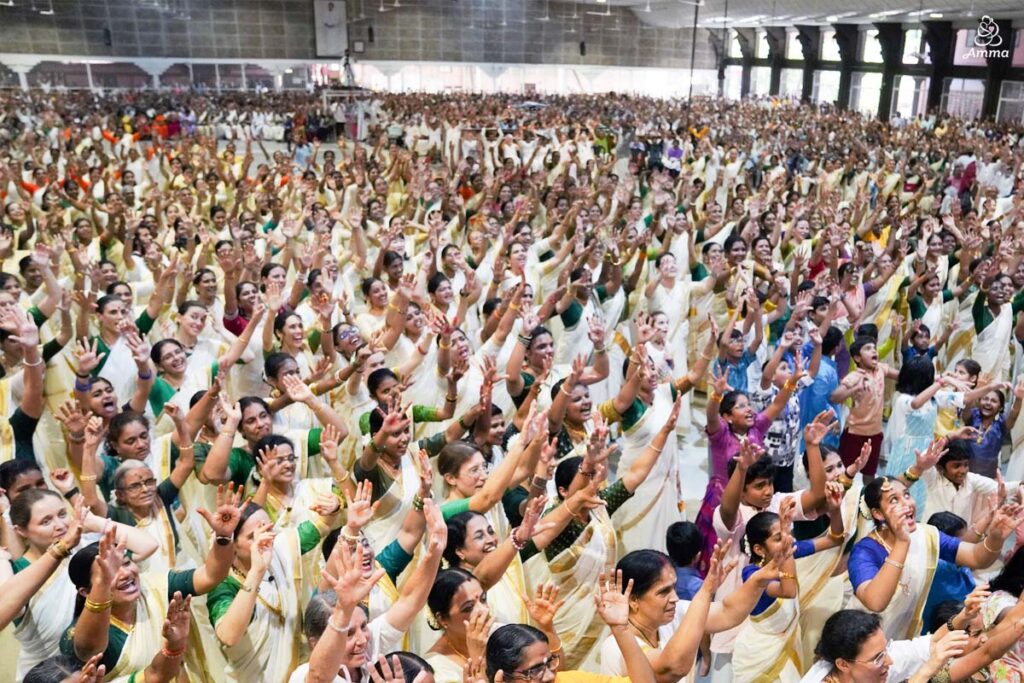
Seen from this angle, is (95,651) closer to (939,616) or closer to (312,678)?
(312,678)

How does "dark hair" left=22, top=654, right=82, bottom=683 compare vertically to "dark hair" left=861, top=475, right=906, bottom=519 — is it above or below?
below

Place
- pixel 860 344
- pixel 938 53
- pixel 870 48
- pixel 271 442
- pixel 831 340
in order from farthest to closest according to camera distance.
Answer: pixel 870 48, pixel 938 53, pixel 831 340, pixel 860 344, pixel 271 442

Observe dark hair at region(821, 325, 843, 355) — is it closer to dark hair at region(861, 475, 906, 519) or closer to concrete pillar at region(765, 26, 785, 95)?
dark hair at region(861, 475, 906, 519)

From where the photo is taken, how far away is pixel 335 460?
2.61 m

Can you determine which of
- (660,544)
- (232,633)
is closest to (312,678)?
(232,633)

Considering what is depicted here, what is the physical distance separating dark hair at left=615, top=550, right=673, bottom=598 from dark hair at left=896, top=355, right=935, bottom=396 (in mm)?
2045

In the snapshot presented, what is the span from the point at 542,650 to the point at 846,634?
69 centimetres

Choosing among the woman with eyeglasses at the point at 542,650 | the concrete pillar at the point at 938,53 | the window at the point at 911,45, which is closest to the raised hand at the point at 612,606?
the woman with eyeglasses at the point at 542,650

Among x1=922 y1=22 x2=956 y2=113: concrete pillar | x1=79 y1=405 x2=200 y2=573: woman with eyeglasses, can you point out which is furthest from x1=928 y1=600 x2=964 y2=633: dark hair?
x1=922 y1=22 x2=956 y2=113: concrete pillar

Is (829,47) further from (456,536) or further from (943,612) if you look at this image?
(456,536)

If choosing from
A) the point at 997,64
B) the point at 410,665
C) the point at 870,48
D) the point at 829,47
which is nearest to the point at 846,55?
the point at 870,48

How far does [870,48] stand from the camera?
2338 cm

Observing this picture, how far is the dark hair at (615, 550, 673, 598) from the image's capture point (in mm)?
2127

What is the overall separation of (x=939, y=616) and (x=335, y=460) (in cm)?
173
